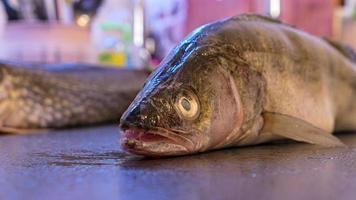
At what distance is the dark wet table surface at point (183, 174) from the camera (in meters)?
0.52

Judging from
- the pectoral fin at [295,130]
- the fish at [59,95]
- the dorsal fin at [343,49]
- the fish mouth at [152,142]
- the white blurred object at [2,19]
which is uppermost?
the white blurred object at [2,19]

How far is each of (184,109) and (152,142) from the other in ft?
0.22

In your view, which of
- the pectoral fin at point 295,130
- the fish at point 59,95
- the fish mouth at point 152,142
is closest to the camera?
the fish mouth at point 152,142

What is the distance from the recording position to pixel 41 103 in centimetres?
151

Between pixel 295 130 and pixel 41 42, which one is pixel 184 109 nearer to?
pixel 295 130

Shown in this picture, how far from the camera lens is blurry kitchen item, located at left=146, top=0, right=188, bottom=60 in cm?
192

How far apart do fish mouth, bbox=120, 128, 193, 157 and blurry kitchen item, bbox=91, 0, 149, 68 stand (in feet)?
4.45

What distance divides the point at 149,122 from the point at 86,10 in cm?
138

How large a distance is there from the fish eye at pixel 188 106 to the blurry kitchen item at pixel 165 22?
3.66 feet

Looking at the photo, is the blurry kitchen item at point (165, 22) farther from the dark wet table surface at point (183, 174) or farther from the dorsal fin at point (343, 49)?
the dark wet table surface at point (183, 174)

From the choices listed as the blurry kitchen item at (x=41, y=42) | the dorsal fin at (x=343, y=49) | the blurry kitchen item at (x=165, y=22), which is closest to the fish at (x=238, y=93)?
the dorsal fin at (x=343, y=49)

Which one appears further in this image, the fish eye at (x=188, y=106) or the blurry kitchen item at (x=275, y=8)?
the blurry kitchen item at (x=275, y=8)

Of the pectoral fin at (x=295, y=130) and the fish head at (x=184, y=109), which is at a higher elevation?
the fish head at (x=184, y=109)

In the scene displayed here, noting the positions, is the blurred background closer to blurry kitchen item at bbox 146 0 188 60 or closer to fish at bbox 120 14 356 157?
blurry kitchen item at bbox 146 0 188 60
